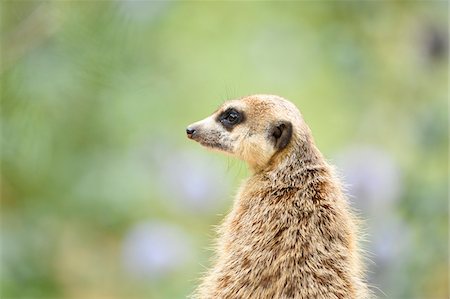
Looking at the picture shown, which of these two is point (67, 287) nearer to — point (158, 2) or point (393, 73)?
point (158, 2)

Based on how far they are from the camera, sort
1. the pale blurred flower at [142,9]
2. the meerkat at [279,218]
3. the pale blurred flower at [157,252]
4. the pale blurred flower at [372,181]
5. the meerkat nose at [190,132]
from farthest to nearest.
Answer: the pale blurred flower at [142,9]
the pale blurred flower at [157,252]
the pale blurred flower at [372,181]
the meerkat nose at [190,132]
the meerkat at [279,218]

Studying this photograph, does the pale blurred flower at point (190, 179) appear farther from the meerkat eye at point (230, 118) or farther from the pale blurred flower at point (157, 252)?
the meerkat eye at point (230, 118)

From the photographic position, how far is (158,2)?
332 centimetres

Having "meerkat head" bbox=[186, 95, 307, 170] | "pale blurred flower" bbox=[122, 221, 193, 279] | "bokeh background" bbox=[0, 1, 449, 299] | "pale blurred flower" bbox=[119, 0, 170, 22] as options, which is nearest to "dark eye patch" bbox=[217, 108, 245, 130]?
"meerkat head" bbox=[186, 95, 307, 170]

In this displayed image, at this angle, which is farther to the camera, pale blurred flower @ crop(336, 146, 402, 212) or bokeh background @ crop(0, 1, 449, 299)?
bokeh background @ crop(0, 1, 449, 299)

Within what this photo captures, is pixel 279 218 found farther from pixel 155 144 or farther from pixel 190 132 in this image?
pixel 155 144

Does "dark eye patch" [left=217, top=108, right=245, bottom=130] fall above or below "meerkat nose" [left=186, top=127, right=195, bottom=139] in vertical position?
above

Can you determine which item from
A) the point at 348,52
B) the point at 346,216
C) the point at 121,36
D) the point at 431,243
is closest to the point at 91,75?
the point at 121,36

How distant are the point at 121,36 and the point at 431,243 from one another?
921 mm

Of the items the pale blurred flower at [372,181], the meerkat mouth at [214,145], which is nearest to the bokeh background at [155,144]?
the pale blurred flower at [372,181]

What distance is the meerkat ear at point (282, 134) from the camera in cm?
129

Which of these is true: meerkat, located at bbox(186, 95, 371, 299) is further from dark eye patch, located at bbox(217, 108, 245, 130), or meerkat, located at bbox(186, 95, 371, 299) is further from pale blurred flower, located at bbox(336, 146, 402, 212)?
pale blurred flower, located at bbox(336, 146, 402, 212)

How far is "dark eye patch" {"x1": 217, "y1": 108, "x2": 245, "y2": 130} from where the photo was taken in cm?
137

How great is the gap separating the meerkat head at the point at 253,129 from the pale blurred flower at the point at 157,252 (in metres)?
1.45
